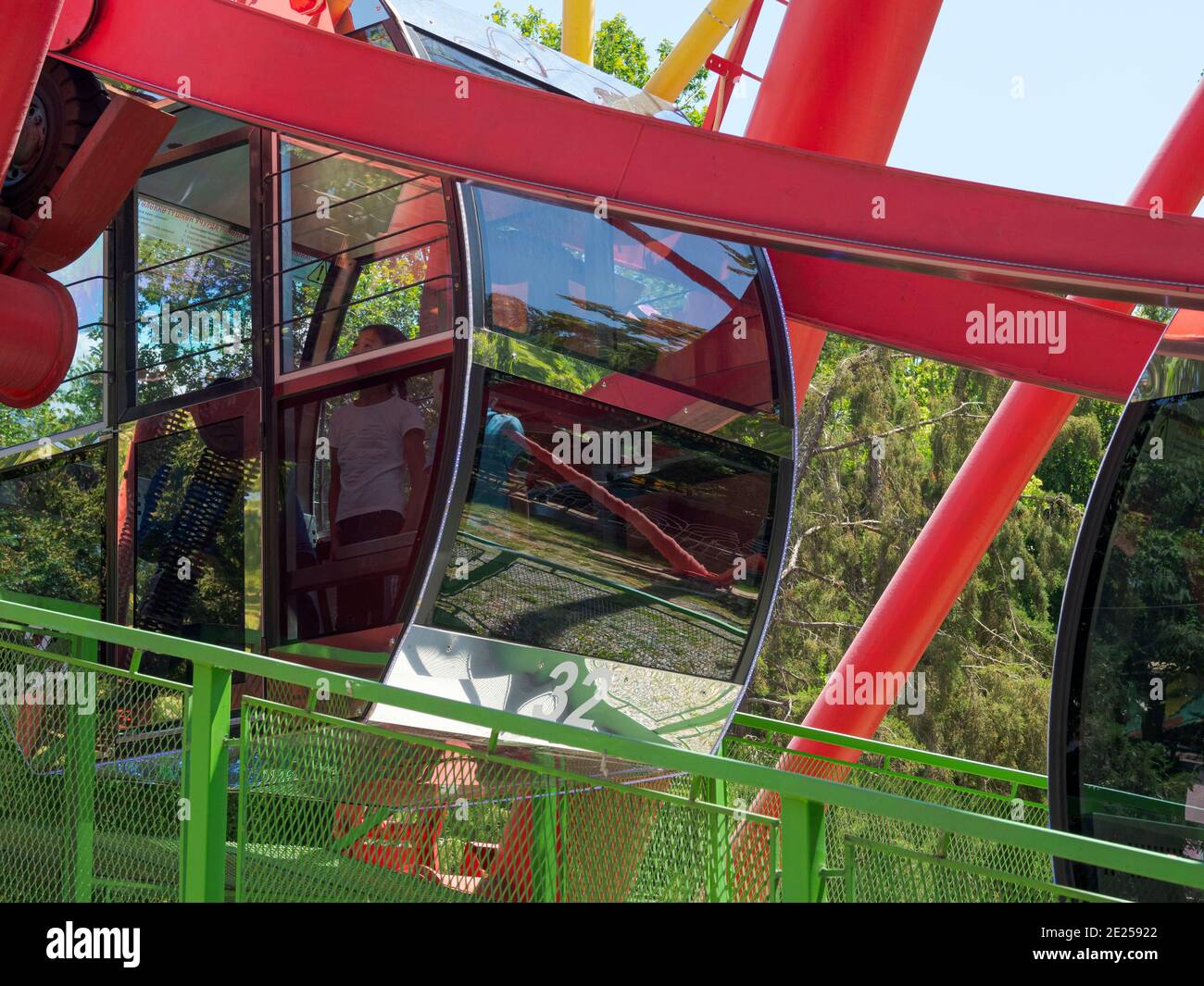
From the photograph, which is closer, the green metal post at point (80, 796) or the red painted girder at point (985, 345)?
the green metal post at point (80, 796)

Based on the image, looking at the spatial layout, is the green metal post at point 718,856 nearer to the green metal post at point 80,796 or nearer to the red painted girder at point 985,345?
the green metal post at point 80,796

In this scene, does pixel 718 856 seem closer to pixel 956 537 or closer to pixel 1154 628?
pixel 1154 628

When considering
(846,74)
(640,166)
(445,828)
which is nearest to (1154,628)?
(640,166)

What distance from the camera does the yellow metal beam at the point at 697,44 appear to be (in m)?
14.7

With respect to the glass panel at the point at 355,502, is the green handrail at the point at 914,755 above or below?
below

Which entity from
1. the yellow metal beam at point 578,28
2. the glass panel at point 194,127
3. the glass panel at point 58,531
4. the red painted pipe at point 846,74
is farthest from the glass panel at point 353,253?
the yellow metal beam at point 578,28

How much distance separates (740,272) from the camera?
6.82 meters

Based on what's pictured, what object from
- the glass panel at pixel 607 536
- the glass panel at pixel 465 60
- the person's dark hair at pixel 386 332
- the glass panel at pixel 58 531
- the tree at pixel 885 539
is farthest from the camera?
the tree at pixel 885 539

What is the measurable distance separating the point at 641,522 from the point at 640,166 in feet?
5.49

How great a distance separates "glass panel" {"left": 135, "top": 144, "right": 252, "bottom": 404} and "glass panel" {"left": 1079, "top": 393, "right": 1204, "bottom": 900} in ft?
12.8

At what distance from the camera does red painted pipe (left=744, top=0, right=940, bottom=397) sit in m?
7.03

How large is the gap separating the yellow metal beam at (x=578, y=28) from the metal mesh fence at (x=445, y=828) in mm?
11318

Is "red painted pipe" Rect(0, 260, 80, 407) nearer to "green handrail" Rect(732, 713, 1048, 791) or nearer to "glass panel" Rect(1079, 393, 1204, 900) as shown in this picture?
"green handrail" Rect(732, 713, 1048, 791)
